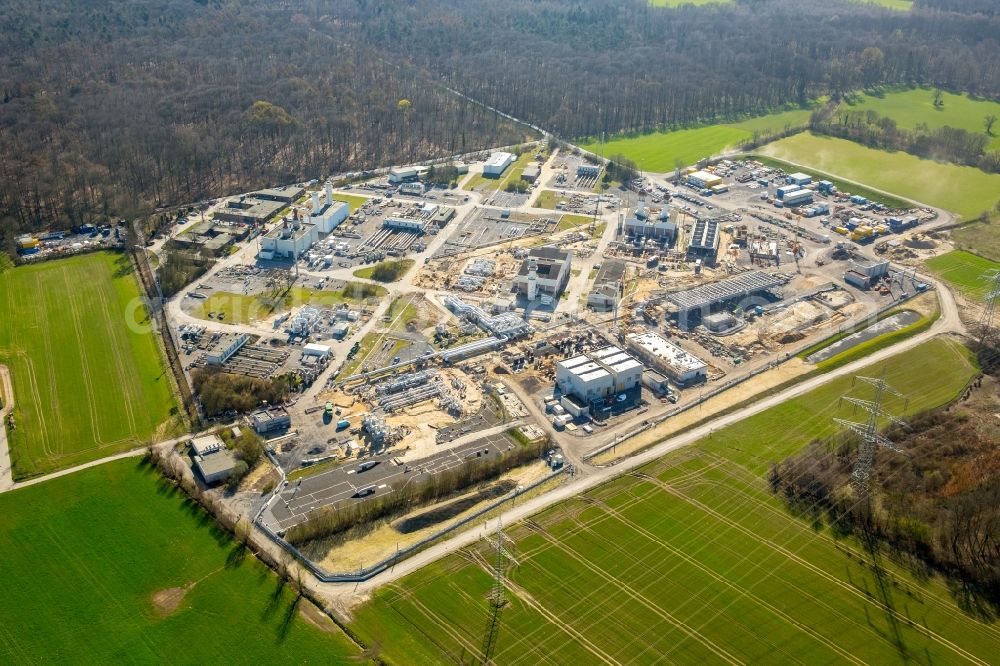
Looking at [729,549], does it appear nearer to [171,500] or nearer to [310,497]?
[310,497]

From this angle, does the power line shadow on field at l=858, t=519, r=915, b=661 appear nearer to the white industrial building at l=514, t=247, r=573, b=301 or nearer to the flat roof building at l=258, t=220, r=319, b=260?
the white industrial building at l=514, t=247, r=573, b=301

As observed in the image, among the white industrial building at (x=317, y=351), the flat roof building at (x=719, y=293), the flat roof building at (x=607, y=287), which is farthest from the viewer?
the flat roof building at (x=607, y=287)

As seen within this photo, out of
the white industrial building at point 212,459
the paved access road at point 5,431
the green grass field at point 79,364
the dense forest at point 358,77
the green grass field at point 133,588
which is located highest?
the dense forest at point 358,77

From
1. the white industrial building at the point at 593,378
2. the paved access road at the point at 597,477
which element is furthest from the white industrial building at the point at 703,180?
the white industrial building at the point at 593,378

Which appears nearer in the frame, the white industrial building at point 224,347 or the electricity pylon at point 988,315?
the white industrial building at point 224,347

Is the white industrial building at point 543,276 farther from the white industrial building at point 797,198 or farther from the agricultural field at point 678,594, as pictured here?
the white industrial building at point 797,198

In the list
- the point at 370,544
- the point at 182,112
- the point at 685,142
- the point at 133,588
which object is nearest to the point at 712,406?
the point at 370,544
